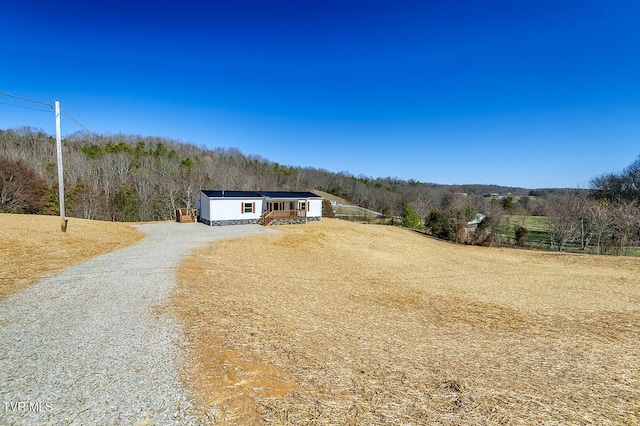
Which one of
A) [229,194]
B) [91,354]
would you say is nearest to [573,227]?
[229,194]

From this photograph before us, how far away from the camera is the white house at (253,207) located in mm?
27672

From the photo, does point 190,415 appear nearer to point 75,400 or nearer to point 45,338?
point 75,400

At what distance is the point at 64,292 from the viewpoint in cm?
852

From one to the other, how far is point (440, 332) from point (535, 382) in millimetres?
2967

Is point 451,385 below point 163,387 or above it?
below

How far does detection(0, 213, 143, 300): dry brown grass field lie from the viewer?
396 inches

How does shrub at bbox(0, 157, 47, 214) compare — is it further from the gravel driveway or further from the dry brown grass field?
the gravel driveway

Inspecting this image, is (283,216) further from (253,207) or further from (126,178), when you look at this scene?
(126,178)

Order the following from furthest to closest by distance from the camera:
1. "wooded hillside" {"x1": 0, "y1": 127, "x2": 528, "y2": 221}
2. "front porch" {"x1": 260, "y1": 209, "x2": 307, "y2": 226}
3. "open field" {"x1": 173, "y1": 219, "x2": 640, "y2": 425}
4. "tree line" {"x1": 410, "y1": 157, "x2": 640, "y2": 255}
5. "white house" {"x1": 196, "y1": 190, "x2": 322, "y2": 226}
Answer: "wooded hillside" {"x1": 0, "y1": 127, "x2": 528, "y2": 221} → "tree line" {"x1": 410, "y1": 157, "x2": 640, "y2": 255} → "front porch" {"x1": 260, "y1": 209, "x2": 307, "y2": 226} → "white house" {"x1": 196, "y1": 190, "x2": 322, "y2": 226} → "open field" {"x1": 173, "y1": 219, "x2": 640, "y2": 425}

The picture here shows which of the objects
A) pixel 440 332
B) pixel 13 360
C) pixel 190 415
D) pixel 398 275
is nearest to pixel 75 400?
pixel 190 415

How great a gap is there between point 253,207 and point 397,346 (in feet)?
82.3

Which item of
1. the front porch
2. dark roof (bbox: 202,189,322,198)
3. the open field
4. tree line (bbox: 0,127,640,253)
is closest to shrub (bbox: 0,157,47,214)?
tree line (bbox: 0,127,640,253)

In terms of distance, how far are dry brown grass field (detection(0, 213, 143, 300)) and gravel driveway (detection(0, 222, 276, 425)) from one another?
1.21 metres

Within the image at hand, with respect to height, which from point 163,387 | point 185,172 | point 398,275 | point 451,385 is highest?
point 185,172
